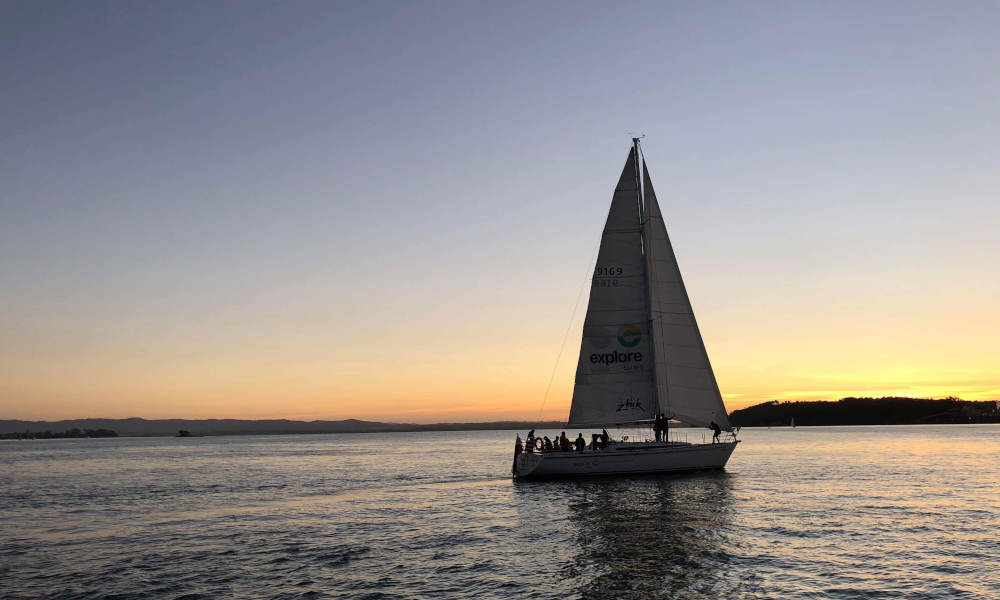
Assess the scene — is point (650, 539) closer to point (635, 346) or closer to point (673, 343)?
point (635, 346)

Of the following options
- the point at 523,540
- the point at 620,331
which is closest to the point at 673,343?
the point at 620,331

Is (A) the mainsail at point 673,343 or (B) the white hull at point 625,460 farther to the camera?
(A) the mainsail at point 673,343

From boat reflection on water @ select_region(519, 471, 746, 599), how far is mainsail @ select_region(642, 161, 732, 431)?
4747 mm

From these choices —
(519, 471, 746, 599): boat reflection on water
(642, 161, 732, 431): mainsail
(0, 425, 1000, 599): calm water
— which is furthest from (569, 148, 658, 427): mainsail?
(519, 471, 746, 599): boat reflection on water

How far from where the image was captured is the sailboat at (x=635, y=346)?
1640 inches

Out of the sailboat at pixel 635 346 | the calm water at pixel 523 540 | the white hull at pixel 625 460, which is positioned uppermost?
the sailboat at pixel 635 346

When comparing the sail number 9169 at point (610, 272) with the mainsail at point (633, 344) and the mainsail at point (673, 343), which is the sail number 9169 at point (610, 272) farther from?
the mainsail at point (673, 343)

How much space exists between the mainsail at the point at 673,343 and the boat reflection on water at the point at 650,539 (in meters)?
4.75

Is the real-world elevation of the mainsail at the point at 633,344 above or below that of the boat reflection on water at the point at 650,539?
above

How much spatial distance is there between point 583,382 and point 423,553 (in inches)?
864

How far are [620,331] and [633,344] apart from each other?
3.67 feet

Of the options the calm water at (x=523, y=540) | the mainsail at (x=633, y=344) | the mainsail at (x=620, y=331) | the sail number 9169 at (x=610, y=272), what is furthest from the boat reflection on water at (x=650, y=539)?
the sail number 9169 at (x=610, y=272)

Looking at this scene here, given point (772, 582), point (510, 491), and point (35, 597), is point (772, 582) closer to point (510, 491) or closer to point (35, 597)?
point (35, 597)

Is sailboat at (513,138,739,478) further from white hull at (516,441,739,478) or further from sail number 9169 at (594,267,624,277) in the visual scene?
white hull at (516,441,739,478)
